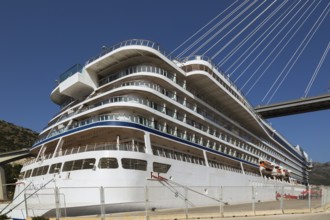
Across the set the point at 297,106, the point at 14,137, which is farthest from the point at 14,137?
the point at 297,106

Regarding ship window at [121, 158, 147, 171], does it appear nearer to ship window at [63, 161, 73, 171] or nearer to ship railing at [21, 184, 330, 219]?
ship railing at [21, 184, 330, 219]

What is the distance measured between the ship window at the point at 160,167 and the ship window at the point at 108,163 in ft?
10.7

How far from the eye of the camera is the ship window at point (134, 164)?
846 inches

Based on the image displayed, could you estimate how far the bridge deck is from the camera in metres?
63.4

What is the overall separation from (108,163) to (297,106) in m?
53.1

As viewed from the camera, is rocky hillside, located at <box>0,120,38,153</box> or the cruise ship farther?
rocky hillside, located at <box>0,120,38,153</box>

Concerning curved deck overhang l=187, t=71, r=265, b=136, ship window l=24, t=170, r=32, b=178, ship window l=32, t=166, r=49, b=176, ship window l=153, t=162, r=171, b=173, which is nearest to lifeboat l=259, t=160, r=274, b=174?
curved deck overhang l=187, t=71, r=265, b=136

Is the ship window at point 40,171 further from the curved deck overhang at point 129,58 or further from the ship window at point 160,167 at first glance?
the curved deck overhang at point 129,58

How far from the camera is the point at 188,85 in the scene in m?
33.8

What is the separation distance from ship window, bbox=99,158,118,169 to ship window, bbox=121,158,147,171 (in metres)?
0.48

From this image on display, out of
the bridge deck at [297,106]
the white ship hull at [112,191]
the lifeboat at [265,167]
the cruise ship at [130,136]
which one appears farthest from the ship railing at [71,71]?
the bridge deck at [297,106]

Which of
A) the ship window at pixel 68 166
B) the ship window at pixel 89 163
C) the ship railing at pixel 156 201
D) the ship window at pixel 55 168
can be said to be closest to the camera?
the ship railing at pixel 156 201

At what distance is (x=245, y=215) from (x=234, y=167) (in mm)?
24836

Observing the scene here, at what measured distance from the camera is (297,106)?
217 ft
